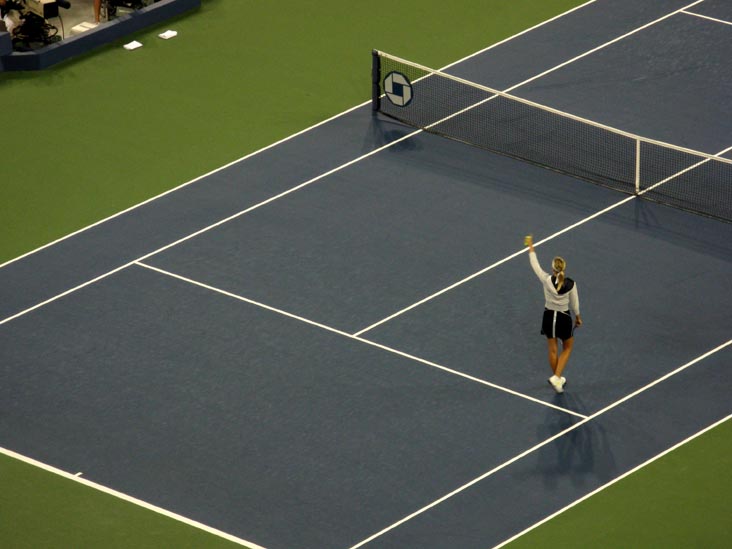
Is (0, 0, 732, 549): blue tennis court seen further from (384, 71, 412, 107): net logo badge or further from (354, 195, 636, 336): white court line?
(384, 71, 412, 107): net logo badge

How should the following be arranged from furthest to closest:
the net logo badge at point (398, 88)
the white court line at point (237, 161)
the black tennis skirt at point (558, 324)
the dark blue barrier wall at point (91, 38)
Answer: the dark blue barrier wall at point (91, 38), the net logo badge at point (398, 88), the white court line at point (237, 161), the black tennis skirt at point (558, 324)

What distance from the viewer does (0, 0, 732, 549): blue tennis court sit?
20.8 meters

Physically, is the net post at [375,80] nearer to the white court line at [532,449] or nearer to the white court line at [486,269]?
the white court line at [486,269]

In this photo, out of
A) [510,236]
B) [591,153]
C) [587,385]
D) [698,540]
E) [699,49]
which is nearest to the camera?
[698,540]

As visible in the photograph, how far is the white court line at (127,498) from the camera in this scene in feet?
65.7

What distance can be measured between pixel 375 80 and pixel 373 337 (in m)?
6.27

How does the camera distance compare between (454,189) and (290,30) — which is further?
(290,30)

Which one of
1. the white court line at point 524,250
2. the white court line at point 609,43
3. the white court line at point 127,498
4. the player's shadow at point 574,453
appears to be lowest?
the white court line at point 127,498

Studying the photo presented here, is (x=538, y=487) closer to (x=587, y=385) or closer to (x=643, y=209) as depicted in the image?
(x=587, y=385)

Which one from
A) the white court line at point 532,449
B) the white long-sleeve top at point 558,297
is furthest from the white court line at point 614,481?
the white long-sleeve top at point 558,297

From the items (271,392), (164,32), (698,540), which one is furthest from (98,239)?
(698,540)

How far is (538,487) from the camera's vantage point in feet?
67.8

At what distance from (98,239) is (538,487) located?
822 centimetres

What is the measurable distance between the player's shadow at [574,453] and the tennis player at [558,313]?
1.68 ft
